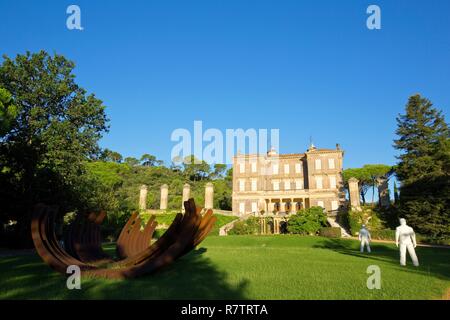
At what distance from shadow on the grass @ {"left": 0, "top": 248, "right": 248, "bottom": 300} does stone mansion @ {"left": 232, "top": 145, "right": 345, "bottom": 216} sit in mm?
36886

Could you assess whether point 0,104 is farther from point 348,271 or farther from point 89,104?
point 348,271

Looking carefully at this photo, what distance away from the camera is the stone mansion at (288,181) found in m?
45.6

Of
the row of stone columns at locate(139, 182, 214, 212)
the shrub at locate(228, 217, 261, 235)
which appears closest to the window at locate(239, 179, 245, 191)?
the row of stone columns at locate(139, 182, 214, 212)

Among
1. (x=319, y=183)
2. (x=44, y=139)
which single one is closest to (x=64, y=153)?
(x=44, y=139)

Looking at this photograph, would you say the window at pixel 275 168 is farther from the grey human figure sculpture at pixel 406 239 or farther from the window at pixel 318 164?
the grey human figure sculpture at pixel 406 239

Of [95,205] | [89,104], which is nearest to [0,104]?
[89,104]

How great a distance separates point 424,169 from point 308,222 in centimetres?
1159

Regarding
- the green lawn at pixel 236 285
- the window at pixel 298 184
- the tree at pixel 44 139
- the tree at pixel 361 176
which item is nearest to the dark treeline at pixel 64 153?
the tree at pixel 44 139

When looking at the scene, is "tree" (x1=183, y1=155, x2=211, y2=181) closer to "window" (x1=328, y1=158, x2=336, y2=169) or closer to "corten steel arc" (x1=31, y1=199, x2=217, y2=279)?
"window" (x1=328, y1=158, x2=336, y2=169)

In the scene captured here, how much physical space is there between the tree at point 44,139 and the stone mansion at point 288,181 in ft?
81.0

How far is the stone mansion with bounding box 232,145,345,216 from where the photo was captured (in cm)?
4556

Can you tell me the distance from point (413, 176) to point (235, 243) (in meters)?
18.0
